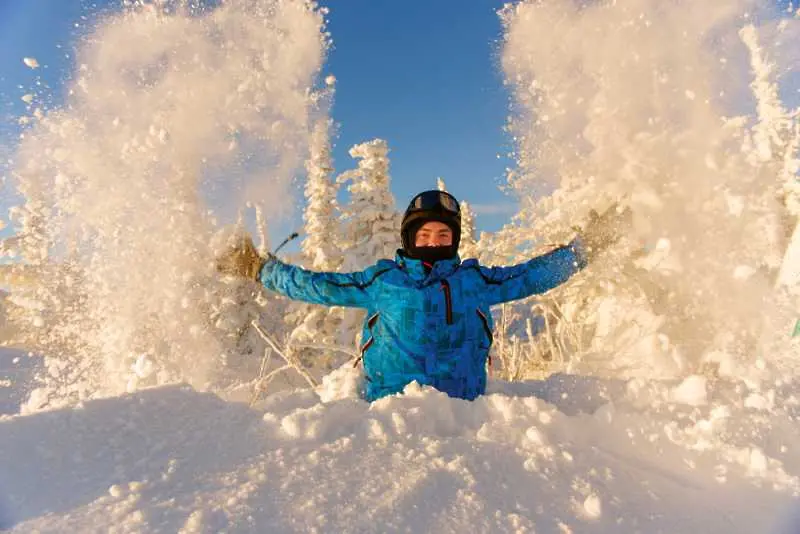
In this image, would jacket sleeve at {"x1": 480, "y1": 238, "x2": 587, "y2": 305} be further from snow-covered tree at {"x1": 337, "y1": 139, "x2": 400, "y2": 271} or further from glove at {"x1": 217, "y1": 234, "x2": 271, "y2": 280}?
snow-covered tree at {"x1": 337, "y1": 139, "x2": 400, "y2": 271}

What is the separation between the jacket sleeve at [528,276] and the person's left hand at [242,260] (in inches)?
74.9

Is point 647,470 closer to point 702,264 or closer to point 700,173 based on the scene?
point 702,264

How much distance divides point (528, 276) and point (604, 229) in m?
1.12

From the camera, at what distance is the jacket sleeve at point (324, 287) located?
159 inches

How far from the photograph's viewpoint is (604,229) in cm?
481

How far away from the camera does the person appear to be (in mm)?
3787

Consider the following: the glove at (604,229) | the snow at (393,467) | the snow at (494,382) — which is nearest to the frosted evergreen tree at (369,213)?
the snow at (494,382)

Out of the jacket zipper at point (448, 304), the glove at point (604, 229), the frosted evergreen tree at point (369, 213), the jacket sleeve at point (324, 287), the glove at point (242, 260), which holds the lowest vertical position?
the jacket zipper at point (448, 304)

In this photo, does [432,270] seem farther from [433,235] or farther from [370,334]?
[370,334]

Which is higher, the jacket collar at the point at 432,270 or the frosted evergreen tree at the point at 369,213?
the frosted evergreen tree at the point at 369,213

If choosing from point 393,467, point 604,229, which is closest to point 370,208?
point 604,229

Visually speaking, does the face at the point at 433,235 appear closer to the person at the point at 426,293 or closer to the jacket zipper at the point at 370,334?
the person at the point at 426,293

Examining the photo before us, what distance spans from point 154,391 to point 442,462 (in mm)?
1501

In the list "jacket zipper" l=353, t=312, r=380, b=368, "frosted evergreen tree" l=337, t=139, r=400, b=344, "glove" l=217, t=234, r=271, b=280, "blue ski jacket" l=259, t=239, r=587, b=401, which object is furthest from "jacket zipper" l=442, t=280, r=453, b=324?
"frosted evergreen tree" l=337, t=139, r=400, b=344
